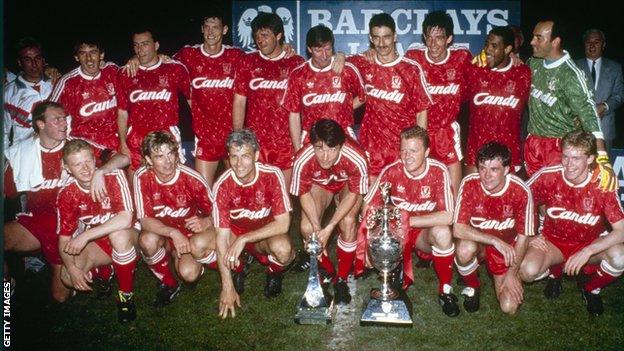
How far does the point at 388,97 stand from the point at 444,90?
563mm

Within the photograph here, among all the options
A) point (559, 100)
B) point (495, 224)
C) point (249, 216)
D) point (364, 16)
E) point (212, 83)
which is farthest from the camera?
point (364, 16)

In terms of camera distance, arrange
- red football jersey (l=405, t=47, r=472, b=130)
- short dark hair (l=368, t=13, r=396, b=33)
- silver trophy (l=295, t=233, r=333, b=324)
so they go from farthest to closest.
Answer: red football jersey (l=405, t=47, r=472, b=130)
short dark hair (l=368, t=13, r=396, b=33)
silver trophy (l=295, t=233, r=333, b=324)

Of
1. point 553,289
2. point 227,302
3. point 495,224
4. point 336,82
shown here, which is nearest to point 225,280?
point 227,302

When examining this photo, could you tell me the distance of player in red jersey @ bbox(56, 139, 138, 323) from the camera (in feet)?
12.8

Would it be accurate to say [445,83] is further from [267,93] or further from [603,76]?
[603,76]

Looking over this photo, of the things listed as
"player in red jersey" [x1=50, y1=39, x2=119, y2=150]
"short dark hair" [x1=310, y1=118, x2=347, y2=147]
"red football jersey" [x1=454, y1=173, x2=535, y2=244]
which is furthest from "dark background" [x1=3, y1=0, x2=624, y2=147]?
"red football jersey" [x1=454, y1=173, x2=535, y2=244]

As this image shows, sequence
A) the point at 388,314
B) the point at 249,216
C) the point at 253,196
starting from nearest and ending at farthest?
the point at 388,314 → the point at 253,196 → the point at 249,216

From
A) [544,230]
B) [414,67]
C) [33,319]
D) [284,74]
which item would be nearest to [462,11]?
[414,67]

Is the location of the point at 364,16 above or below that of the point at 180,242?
above

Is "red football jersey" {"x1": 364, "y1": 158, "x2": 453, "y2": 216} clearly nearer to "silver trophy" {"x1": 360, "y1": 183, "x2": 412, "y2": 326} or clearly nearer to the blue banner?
"silver trophy" {"x1": 360, "y1": 183, "x2": 412, "y2": 326}

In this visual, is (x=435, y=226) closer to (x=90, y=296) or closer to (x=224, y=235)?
(x=224, y=235)

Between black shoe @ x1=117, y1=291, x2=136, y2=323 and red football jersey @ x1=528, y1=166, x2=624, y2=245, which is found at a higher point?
red football jersey @ x1=528, y1=166, x2=624, y2=245

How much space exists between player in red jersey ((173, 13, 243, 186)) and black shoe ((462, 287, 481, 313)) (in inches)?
109

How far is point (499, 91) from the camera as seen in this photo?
4742mm
